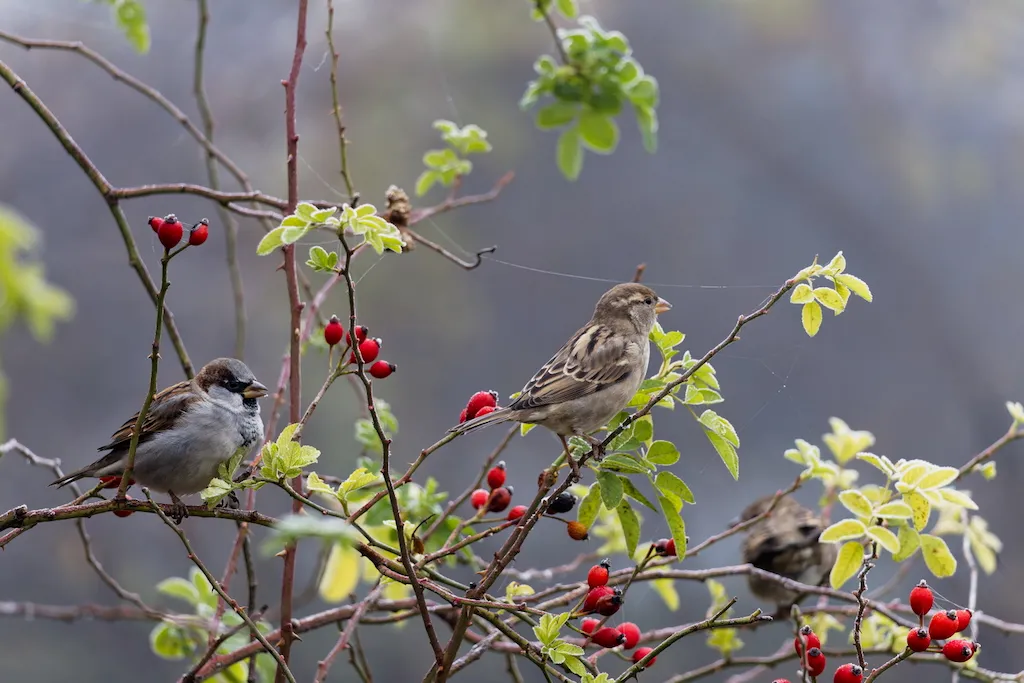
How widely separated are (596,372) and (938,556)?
800 millimetres

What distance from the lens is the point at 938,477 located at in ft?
4.45

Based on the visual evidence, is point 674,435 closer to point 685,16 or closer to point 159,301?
point 685,16

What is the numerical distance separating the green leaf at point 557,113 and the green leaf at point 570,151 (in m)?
0.04

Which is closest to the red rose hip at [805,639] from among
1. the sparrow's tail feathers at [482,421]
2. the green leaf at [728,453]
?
the green leaf at [728,453]

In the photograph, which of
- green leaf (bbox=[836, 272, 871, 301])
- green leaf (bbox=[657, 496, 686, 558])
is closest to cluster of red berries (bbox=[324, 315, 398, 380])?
green leaf (bbox=[657, 496, 686, 558])

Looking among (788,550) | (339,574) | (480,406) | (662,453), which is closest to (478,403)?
(480,406)

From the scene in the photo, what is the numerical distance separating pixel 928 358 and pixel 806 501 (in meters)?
0.67

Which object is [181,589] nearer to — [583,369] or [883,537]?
[583,369]

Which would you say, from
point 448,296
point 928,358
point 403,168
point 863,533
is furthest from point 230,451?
point 928,358

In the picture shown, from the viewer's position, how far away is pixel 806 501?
331cm

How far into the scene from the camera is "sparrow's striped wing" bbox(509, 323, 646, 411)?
1.87 metres

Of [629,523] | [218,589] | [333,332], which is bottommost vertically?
[218,589]

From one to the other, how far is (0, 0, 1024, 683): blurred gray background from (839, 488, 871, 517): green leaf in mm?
1368

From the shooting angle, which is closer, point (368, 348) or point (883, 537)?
point (883, 537)
